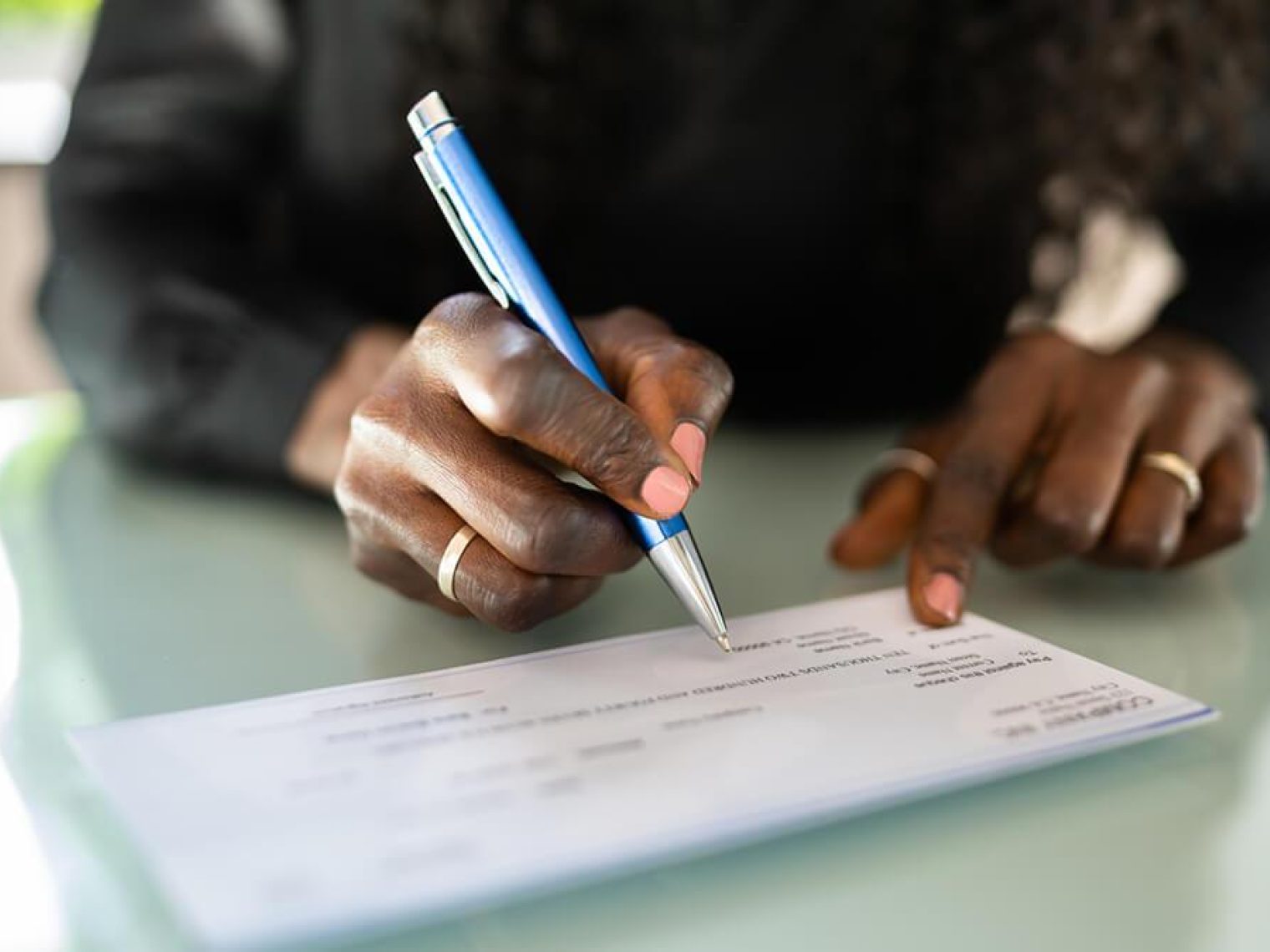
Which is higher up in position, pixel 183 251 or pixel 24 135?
pixel 183 251

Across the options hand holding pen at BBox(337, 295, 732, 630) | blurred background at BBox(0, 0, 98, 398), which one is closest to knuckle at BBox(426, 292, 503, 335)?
hand holding pen at BBox(337, 295, 732, 630)

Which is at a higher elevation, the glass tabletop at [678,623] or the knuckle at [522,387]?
the knuckle at [522,387]

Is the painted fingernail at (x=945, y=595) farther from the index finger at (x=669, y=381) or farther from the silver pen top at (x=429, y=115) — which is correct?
the silver pen top at (x=429, y=115)

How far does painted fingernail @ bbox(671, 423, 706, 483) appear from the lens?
425 mm

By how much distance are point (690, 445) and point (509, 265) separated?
0.09 meters

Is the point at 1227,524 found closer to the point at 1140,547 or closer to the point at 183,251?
the point at 1140,547

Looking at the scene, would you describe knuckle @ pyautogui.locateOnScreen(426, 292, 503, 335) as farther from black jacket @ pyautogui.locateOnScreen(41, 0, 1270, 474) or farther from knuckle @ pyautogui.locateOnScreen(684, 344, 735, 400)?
black jacket @ pyautogui.locateOnScreen(41, 0, 1270, 474)

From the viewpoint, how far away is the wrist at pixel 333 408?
0.66m

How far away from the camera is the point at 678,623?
515 millimetres

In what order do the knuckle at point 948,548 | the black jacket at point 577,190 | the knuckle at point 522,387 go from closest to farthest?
the knuckle at point 522,387, the knuckle at point 948,548, the black jacket at point 577,190

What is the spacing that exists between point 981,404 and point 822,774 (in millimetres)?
295

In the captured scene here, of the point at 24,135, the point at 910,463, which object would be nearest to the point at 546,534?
the point at 910,463

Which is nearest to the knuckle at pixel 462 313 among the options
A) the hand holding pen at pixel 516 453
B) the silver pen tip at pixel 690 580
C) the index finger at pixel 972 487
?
the hand holding pen at pixel 516 453

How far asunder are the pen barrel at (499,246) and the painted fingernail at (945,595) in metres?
0.11
